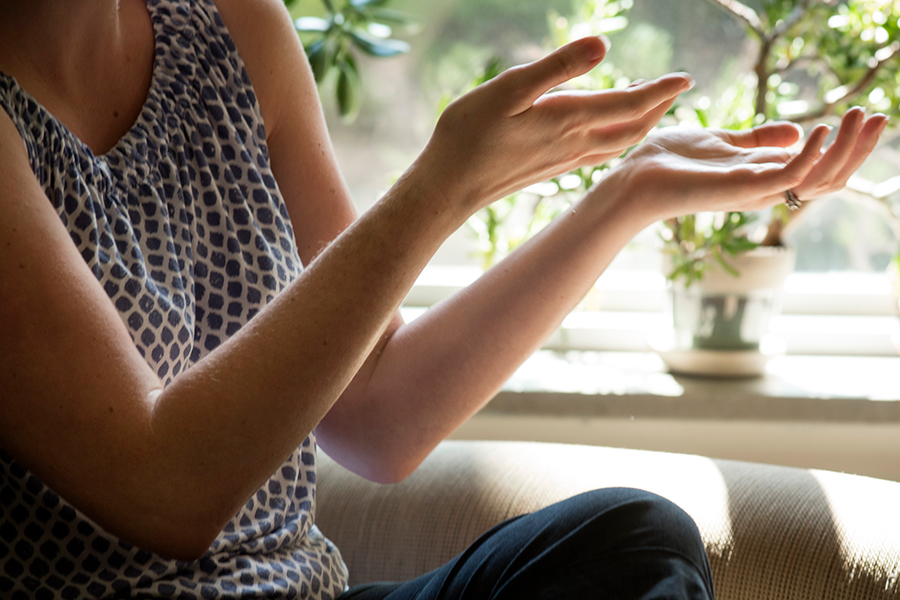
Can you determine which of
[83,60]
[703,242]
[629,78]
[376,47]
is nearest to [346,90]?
[376,47]

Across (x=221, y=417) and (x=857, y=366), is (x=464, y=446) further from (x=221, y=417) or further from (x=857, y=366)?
(x=857, y=366)

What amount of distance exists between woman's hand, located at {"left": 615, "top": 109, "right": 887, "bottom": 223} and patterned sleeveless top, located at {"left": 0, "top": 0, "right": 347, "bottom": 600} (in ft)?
1.18

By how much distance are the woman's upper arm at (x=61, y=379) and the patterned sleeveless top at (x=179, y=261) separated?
0.31ft

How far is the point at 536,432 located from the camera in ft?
4.66

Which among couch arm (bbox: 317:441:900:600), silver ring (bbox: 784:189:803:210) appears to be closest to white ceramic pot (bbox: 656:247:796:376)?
couch arm (bbox: 317:441:900:600)

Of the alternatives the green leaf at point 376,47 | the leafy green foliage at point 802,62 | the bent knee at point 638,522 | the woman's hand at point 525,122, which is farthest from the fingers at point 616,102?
the green leaf at point 376,47

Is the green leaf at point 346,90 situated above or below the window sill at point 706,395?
above

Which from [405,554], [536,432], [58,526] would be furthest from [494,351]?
[536,432]

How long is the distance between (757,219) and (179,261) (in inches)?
39.7

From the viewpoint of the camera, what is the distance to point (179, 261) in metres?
0.73

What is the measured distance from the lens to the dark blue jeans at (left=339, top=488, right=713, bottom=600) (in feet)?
1.85

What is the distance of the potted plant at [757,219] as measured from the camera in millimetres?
1309

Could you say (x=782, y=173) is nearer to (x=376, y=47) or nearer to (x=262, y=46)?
(x=262, y=46)

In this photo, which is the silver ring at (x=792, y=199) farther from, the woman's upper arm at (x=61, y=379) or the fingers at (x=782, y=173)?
the woman's upper arm at (x=61, y=379)
